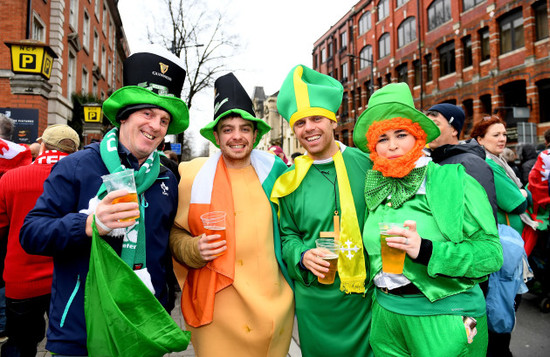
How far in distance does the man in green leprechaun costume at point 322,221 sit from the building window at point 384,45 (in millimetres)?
31842

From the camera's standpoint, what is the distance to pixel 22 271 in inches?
120

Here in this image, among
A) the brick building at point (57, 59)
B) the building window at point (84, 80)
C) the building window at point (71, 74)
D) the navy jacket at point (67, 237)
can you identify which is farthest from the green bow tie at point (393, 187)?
the building window at point (84, 80)

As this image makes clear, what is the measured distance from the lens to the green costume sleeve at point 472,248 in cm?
174

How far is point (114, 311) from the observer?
1.49m

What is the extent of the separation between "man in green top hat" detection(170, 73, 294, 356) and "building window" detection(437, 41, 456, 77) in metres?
25.5

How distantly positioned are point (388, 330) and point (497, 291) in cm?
130

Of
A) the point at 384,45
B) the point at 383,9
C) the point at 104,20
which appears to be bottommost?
the point at 104,20

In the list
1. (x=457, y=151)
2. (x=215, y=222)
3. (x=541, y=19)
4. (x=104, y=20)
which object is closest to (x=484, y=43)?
(x=541, y=19)

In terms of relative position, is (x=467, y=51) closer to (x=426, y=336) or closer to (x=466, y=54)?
(x=466, y=54)

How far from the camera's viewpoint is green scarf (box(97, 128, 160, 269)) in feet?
5.91

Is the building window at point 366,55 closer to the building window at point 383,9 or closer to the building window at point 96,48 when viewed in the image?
the building window at point 383,9

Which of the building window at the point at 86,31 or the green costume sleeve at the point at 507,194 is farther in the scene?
the building window at the point at 86,31

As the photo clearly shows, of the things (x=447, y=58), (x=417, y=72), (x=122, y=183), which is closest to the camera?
(x=122, y=183)

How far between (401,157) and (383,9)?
34.5 metres
